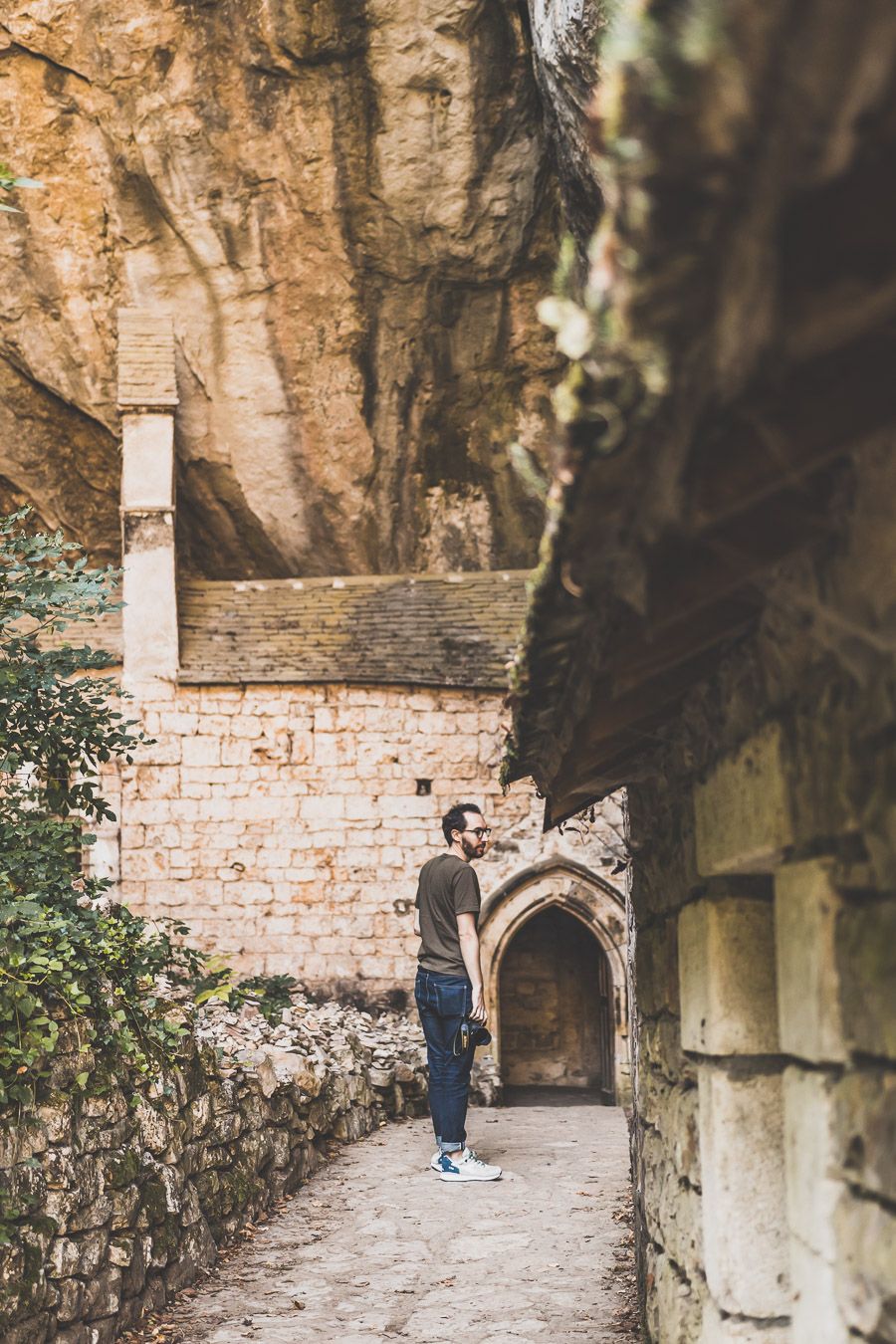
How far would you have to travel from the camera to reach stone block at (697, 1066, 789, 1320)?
274 centimetres

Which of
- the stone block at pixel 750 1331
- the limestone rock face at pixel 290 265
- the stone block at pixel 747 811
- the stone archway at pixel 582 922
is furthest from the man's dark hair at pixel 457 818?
the limestone rock face at pixel 290 265

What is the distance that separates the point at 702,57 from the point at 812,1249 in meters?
1.87

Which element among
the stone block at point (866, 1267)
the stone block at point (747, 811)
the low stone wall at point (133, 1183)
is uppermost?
the stone block at point (747, 811)

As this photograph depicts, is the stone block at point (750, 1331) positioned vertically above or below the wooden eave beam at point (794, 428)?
below

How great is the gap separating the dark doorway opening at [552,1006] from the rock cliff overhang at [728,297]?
11.7 metres

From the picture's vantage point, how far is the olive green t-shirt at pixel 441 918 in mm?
6629

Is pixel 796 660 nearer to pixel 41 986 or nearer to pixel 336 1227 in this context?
pixel 41 986

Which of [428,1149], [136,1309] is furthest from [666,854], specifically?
[428,1149]

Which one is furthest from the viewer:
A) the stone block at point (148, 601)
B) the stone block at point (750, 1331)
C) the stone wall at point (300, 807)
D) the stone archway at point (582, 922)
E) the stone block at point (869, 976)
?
the stone block at point (148, 601)

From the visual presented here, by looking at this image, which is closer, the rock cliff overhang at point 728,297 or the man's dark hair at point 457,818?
the rock cliff overhang at point 728,297

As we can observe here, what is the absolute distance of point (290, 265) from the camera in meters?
13.0

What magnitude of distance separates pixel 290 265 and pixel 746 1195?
11.8m

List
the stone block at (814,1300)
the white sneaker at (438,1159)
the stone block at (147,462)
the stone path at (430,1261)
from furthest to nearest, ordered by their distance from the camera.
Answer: the stone block at (147,462), the white sneaker at (438,1159), the stone path at (430,1261), the stone block at (814,1300)

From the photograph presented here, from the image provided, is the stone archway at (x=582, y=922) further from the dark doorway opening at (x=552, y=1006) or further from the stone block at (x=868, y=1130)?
the stone block at (x=868, y=1130)
